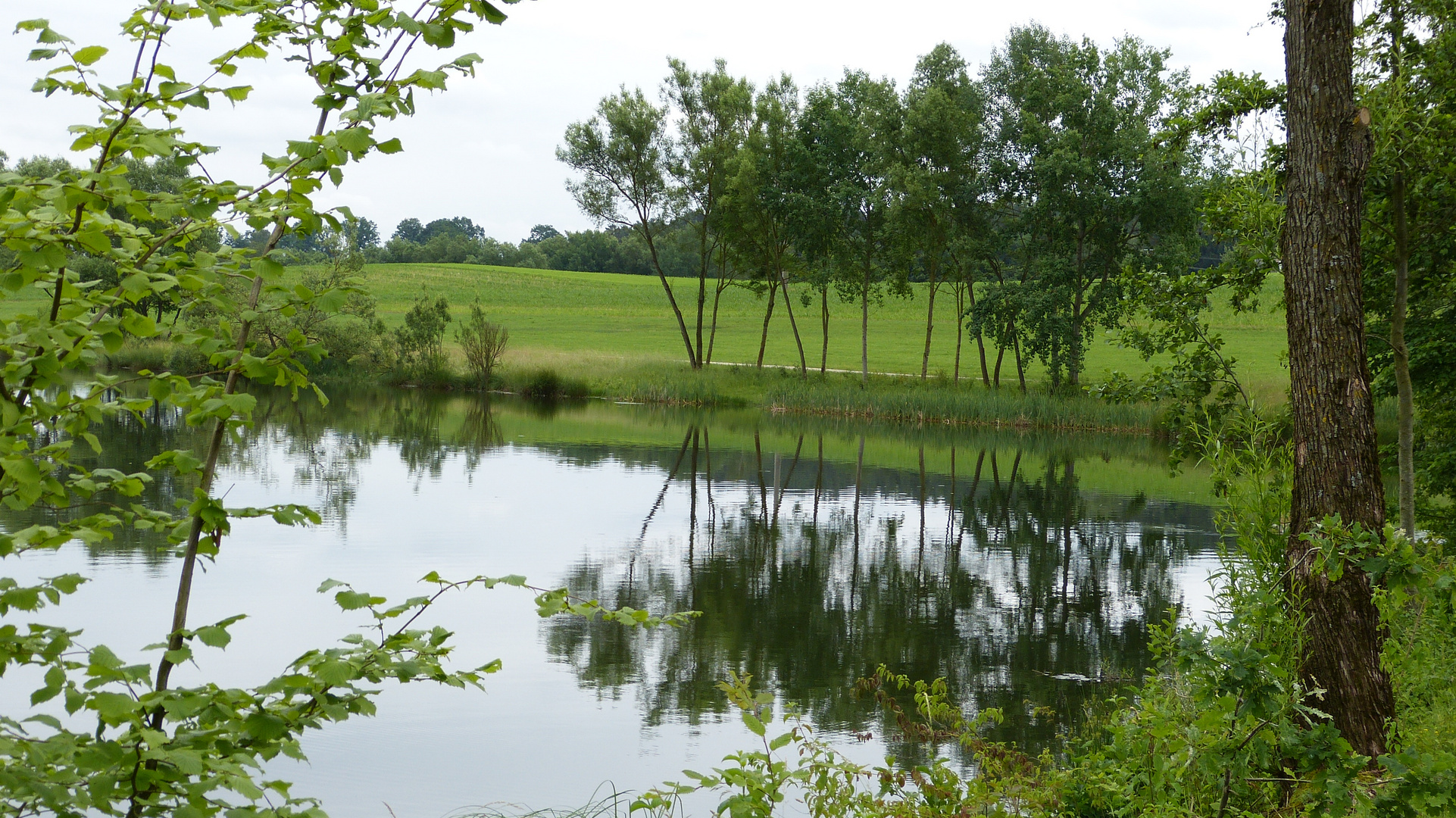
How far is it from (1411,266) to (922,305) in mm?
56758

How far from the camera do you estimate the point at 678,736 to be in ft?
23.4

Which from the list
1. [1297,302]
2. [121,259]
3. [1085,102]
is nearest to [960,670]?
[1297,302]

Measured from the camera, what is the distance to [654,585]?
1147 cm

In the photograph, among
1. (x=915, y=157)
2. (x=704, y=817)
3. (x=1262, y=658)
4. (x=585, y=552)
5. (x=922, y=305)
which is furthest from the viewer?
(x=922, y=305)

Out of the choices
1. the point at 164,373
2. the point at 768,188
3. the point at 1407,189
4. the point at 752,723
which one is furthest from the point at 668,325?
the point at 164,373

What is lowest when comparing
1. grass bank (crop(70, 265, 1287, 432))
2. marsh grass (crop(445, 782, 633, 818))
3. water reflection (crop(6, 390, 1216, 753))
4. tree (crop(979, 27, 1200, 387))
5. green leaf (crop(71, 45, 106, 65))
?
water reflection (crop(6, 390, 1216, 753))

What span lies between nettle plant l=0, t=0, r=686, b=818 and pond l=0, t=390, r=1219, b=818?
32 centimetres

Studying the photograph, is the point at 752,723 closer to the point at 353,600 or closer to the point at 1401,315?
the point at 353,600

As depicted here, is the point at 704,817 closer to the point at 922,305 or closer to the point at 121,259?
the point at 121,259

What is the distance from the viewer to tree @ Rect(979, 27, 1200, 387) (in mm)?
30172

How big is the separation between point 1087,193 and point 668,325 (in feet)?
113

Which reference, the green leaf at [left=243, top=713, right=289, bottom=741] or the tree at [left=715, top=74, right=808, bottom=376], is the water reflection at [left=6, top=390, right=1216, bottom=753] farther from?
the tree at [left=715, top=74, right=808, bottom=376]

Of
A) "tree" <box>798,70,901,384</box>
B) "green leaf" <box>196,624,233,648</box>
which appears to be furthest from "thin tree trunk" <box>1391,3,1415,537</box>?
"tree" <box>798,70,901,384</box>

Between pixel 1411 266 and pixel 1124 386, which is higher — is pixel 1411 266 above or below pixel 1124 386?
above
